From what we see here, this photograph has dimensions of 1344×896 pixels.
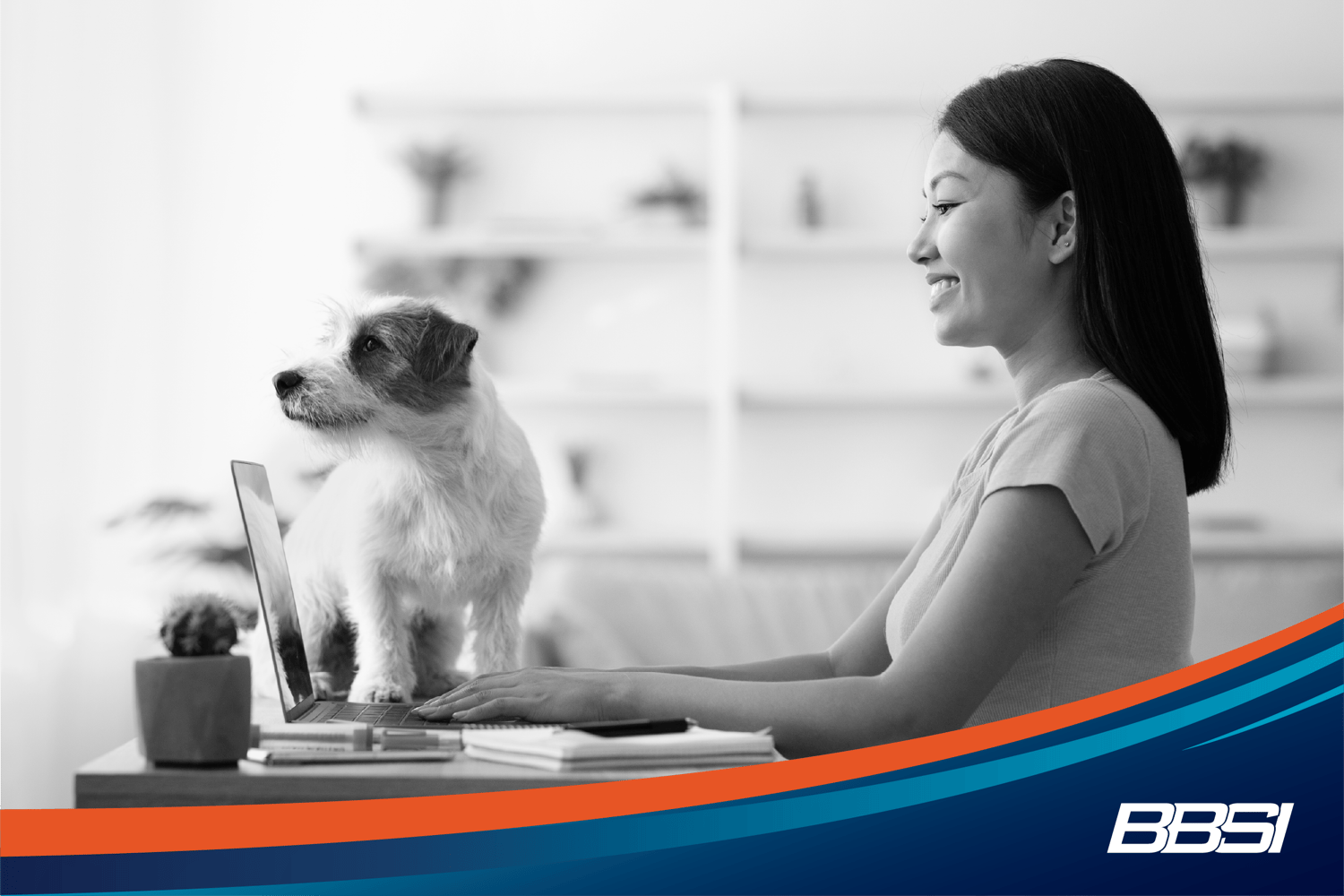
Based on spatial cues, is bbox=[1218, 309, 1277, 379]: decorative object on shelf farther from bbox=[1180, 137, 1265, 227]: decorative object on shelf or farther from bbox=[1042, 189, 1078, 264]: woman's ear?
bbox=[1042, 189, 1078, 264]: woman's ear

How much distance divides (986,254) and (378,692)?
794mm

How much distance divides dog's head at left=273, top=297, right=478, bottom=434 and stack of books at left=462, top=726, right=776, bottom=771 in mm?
377

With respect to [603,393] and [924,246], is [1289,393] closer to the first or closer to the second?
[603,393]

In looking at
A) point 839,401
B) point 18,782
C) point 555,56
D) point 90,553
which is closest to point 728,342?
point 839,401

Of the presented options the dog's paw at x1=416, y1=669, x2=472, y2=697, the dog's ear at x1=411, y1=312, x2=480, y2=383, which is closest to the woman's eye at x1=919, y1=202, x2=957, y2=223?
the dog's ear at x1=411, y1=312, x2=480, y2=383

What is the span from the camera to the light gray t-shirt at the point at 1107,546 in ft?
3.68

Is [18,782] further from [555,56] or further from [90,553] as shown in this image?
[555,56]

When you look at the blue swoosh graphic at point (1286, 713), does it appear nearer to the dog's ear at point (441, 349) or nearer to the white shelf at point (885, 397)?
the dog's ear at point (441, 349)

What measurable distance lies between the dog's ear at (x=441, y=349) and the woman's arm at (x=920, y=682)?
1.07 feet

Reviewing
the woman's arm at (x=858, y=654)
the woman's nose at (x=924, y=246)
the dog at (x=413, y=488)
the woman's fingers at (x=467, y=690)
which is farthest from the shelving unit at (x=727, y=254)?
the woman's fingers at (x=467, y=690)

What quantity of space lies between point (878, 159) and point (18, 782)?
12.3 ft

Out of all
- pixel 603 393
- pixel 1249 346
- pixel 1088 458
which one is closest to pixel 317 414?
pixel 1088 458

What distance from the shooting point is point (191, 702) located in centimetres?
94

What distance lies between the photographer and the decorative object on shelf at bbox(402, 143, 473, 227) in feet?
15.4
